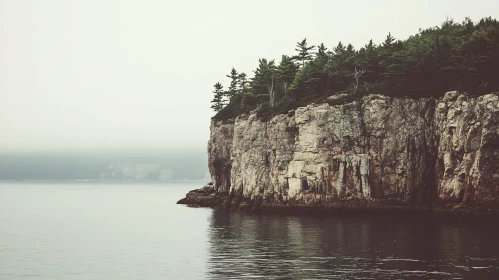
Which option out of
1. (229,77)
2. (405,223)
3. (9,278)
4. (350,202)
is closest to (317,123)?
(350,202)

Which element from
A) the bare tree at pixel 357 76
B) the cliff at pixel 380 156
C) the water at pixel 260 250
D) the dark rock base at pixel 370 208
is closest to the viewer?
the water at pixel 260 250

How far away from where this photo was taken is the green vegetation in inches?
3401

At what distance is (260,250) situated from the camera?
5747 cm

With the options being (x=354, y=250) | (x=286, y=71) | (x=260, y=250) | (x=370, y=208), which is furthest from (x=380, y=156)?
(x=260, y=250)

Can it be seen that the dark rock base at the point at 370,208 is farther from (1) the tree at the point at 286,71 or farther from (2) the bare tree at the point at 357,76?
(1) the tree at the point at 286,71

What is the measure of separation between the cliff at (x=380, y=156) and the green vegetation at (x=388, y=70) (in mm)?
3564

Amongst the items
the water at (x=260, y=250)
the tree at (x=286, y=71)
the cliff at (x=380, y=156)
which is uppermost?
the tree at (x=286, y=71)

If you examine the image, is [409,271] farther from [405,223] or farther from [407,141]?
[407,141]

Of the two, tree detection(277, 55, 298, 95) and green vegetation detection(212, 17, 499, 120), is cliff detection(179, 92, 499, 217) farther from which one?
tree detection(277, 55, 298, 95)

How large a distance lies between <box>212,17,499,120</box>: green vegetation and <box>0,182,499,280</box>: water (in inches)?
1006

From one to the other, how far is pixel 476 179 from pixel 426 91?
20683 mm

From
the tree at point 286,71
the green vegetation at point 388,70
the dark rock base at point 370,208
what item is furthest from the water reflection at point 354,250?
the tree at point 286,71

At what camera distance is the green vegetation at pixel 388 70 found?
86.4m

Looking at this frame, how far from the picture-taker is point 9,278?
4566cm
